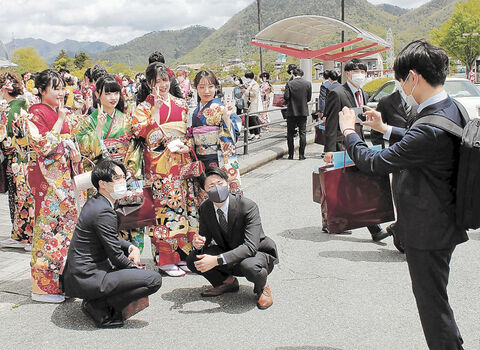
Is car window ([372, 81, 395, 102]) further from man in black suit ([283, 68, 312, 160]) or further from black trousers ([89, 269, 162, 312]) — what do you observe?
black trousers ([89, 269, 162, 312])

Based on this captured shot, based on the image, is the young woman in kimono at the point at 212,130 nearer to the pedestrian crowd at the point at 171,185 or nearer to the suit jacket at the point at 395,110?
the pedestrian crowd at the point at 171,185

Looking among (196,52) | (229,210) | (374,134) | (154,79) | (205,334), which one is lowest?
(205,334)

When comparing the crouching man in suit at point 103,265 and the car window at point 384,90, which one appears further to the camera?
the car window at point 384,90

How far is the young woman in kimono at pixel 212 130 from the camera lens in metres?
4.94

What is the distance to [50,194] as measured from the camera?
4383mm

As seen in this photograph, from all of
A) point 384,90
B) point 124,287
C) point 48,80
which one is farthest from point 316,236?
point 384,90

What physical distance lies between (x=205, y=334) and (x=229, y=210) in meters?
1.07

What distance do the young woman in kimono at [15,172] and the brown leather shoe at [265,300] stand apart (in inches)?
118

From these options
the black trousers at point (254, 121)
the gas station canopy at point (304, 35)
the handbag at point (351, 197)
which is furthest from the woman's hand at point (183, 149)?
the black trousers at point (254, 121)

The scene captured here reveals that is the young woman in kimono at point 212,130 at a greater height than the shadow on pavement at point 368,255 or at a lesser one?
greater

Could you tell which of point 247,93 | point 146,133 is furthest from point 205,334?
point 247,93

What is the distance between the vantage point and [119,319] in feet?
12.8

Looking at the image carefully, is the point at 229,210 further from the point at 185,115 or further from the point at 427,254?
the point at 427,254

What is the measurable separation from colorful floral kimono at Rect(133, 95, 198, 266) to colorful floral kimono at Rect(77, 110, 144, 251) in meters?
0.11
